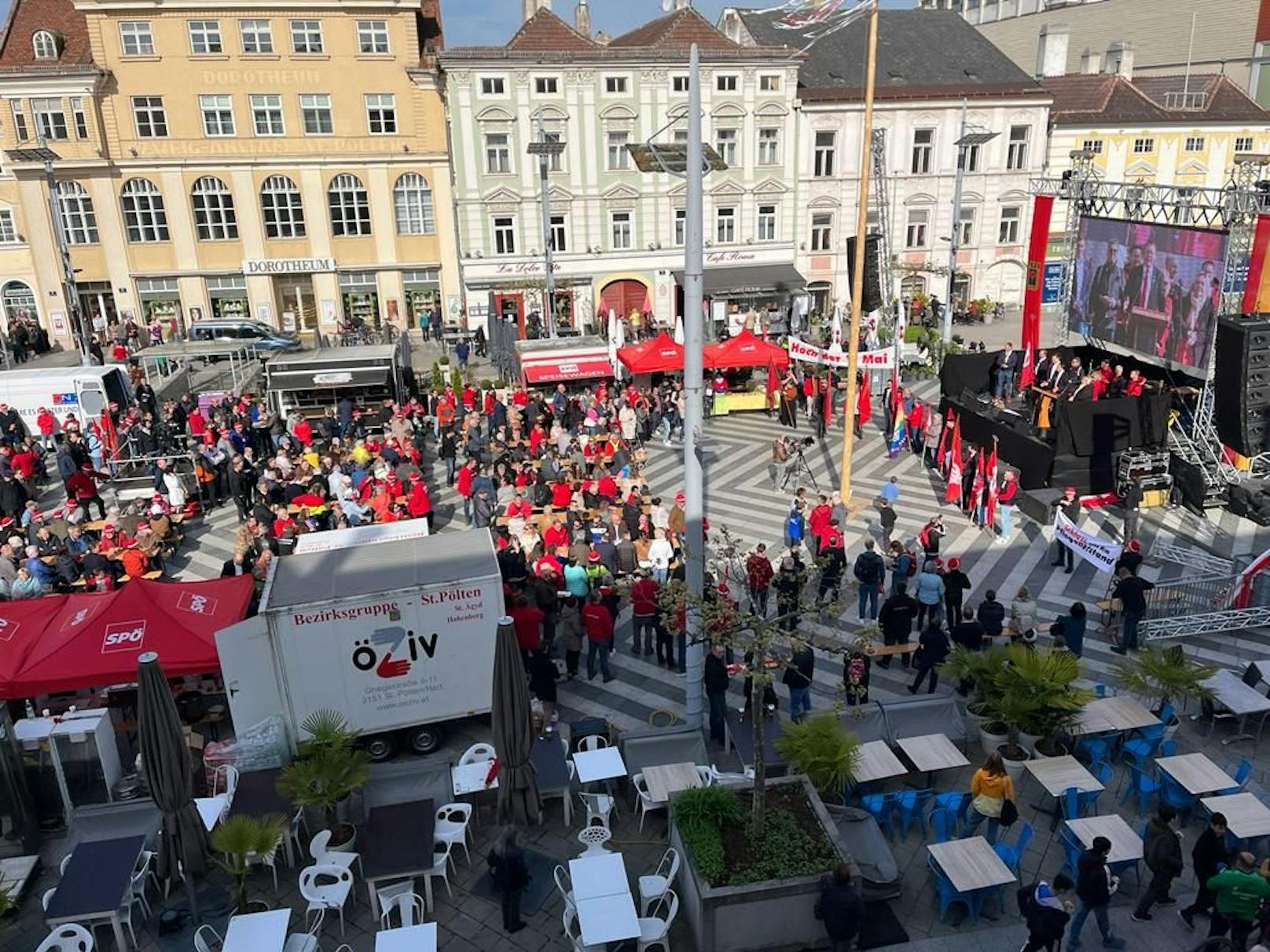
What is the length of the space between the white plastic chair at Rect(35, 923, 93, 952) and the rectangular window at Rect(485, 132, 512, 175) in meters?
33.1

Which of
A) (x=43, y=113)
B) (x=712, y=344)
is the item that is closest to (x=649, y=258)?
(x=712, y=344)

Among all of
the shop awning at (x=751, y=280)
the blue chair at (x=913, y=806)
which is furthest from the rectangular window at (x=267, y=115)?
the blue chair at (x=913, y=806)

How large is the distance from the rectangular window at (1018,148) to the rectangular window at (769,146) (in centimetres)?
1049

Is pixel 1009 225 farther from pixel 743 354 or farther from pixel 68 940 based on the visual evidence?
pixel 68 940

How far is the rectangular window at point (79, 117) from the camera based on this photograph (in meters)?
36.6

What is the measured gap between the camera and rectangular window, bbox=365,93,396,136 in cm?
3900

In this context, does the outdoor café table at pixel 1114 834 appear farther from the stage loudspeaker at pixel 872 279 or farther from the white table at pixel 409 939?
the stage loudspeaker at pixel 872 279

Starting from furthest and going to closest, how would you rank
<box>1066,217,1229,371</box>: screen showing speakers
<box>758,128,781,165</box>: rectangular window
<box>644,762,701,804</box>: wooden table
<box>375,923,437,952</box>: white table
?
1. <box>758,128,781,165</box>: rectangular window
2. <box>1066,217,1229,371</box>: screen showing speakers
3. <box>644,762,701,804</box>: wooden table
4. <box>375,923,437,952</box>: white table

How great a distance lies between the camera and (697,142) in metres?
10.6

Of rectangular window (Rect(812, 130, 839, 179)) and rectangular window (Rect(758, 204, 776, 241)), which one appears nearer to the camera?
rectangular window (Rect(812, 130, 839, 179))

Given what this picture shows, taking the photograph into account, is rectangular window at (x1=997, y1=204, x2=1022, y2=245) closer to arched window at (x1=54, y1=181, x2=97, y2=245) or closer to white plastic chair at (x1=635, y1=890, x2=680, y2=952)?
arched window at (x1=54, y1=181, x2=97, y2=245)

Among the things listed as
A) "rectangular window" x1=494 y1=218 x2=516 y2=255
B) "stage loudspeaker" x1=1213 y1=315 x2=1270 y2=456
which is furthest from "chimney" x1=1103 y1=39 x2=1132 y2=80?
"stage loudspeaker" x1=1213 y1=315 x2=1270 y2=456

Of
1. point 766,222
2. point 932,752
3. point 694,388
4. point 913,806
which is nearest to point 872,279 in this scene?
point 766,222

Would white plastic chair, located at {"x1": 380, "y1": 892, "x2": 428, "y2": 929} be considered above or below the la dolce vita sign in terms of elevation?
below
